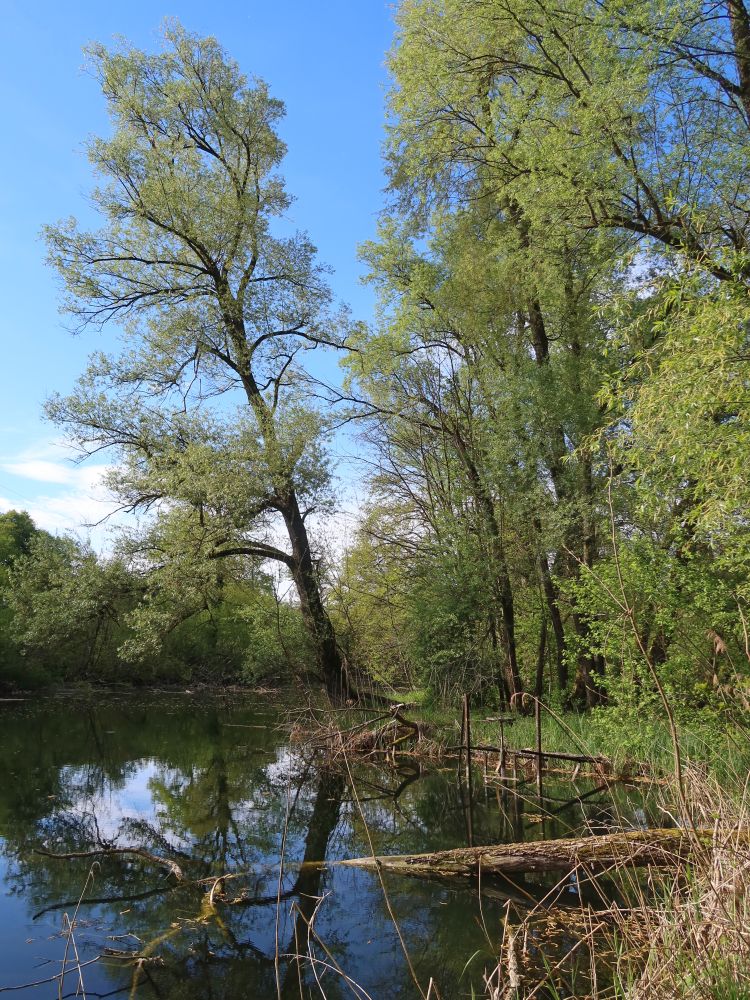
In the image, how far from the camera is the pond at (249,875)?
446cm

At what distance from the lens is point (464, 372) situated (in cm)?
1634

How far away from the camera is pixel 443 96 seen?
12.2 m

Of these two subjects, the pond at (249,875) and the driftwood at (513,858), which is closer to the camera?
the pond at (249,875)

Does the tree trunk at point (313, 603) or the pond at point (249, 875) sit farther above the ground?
the tree trunk at point (313, 603)

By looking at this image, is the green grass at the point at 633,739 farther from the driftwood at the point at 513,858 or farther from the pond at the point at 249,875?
the driftwood at the point at 513,858

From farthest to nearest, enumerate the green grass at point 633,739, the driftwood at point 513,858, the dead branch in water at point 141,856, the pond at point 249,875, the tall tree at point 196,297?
the tall tree at point 196,297 < the green grass at point 633,739 < the dead branch in water at point 141,856 < the driftwood at point 513,858 < the pond at point 249,875

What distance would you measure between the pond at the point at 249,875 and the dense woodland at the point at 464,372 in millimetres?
2748

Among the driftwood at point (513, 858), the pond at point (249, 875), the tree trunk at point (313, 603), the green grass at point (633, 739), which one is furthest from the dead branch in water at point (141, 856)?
the tree trunk at point (313, 603)

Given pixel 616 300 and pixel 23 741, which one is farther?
pixel 23 741

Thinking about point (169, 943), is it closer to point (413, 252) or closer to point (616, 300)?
point (616, 300)

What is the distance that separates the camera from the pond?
14.6 ft

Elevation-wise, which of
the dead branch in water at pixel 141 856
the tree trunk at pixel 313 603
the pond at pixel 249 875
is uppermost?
the tree trunk at pixel 313 603

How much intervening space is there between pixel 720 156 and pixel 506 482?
6373mm

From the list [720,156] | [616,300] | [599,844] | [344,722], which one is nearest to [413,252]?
[720,156]
